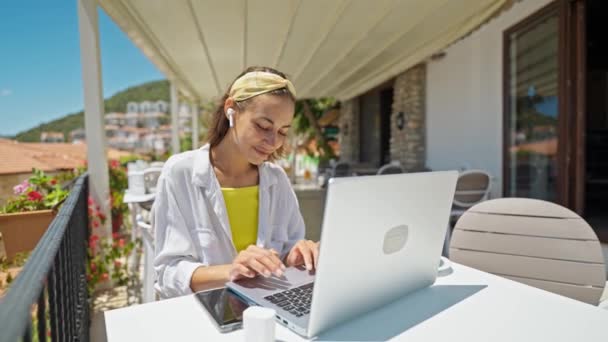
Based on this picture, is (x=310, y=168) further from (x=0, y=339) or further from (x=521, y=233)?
(x=0, y=339)

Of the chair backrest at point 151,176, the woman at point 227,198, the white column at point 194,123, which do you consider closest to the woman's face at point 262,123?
the woman at point 227,198

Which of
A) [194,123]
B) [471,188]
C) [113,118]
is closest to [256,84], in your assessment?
[471,188]

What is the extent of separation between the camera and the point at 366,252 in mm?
806

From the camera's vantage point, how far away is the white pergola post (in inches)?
129

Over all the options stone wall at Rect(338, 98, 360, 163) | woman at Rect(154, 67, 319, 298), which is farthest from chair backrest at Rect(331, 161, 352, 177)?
woman at Rect(154, 67, 319, 298)

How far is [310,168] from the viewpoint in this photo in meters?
15.7

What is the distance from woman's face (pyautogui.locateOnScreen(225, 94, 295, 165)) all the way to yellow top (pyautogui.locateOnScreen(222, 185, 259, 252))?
0.15 metres

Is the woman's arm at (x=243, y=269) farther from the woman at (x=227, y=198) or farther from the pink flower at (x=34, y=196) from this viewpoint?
the pink flower at (x=34, y=196)

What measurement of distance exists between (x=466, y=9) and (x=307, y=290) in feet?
12.8

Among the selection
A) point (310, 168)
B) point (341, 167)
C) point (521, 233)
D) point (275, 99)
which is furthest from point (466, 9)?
point (310, 168)

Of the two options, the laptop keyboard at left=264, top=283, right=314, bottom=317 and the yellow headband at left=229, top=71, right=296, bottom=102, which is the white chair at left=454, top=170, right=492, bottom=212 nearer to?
the yellow headband at left=229, top=71, right=296, bottom=102

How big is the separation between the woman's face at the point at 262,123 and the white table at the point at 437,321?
55cm

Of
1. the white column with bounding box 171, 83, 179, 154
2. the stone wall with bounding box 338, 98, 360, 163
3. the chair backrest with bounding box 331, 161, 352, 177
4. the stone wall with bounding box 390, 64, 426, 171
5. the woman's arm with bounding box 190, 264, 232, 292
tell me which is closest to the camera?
the woman's arm with bounding box 190, 264, 232, 292

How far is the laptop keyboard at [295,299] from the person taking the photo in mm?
890
